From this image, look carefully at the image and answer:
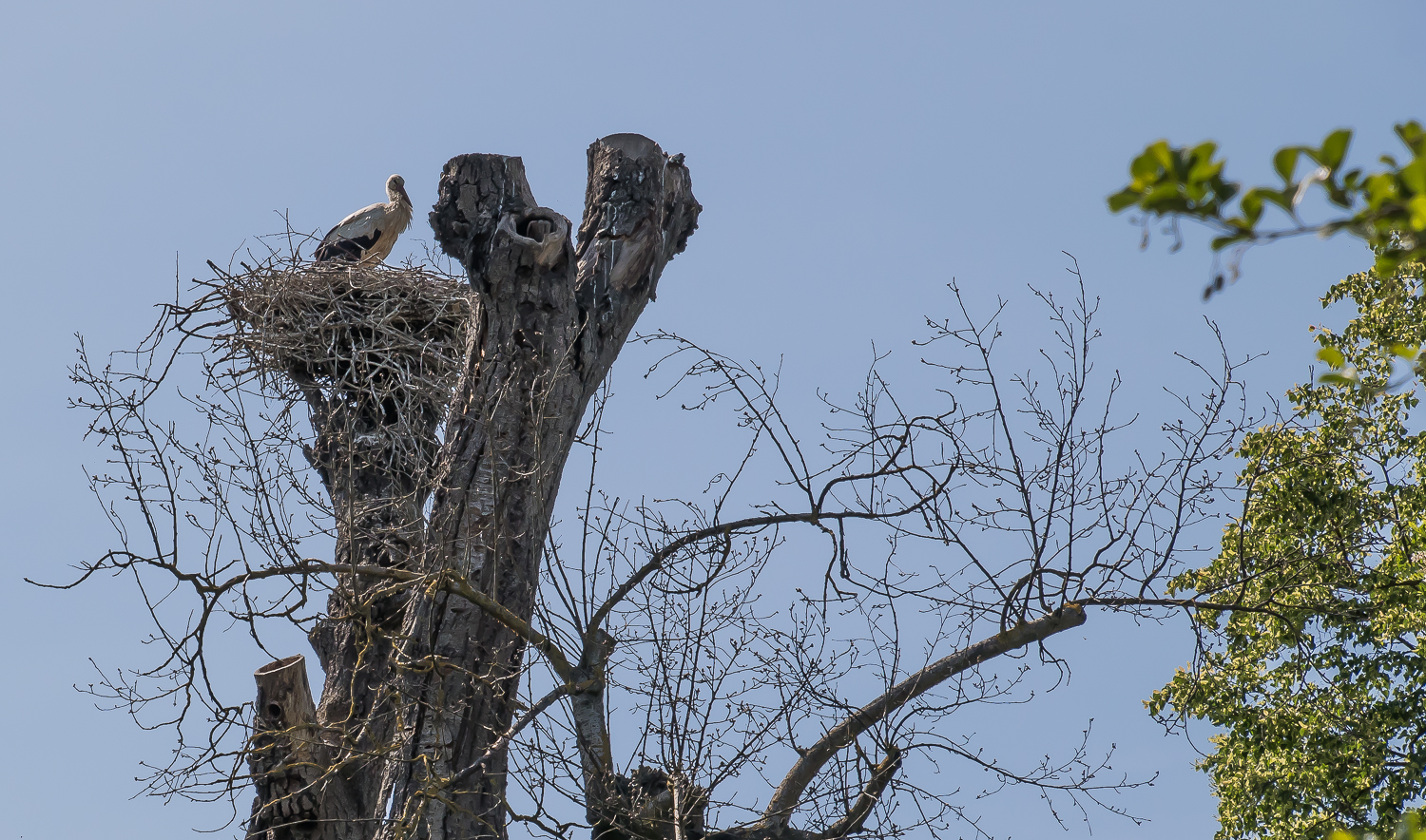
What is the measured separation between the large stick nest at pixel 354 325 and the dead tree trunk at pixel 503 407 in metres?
1.46

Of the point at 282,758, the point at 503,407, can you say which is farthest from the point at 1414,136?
the point at 282,758

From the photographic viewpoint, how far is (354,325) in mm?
8344

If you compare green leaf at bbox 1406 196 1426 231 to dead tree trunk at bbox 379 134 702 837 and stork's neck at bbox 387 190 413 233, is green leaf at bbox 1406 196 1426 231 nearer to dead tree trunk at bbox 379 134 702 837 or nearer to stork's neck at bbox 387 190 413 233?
dead tree trunk at bbox 379 134 702 837

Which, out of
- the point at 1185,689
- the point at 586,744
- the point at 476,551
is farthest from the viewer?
the point at 1185,689

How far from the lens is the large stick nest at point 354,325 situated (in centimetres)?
789

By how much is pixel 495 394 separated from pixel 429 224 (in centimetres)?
101

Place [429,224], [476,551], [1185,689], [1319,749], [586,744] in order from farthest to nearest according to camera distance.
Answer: [1185,689] → [1319,749] → [429,224] → [476,551] → [586,744]

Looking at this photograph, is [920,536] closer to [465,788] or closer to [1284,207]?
[465,788]

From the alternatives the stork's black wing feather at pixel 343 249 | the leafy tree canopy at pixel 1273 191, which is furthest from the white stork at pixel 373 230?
the leafy tree canopy at pixel 1273 191

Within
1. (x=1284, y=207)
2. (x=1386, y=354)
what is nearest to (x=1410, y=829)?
(x=1284, y=207)

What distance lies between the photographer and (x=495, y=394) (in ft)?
19.0

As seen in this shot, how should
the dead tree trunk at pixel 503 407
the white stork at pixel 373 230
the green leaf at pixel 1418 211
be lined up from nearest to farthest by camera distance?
the green leaf at pixel 1418 211, the dead tree trunk at pixel 503 407, the white stork at pixel 373 230

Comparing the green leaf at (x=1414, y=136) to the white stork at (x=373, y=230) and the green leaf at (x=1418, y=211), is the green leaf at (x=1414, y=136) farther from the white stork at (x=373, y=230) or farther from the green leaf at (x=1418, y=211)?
the white stork at (x=373, y=230)

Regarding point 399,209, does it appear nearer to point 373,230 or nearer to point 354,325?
point 373,230
